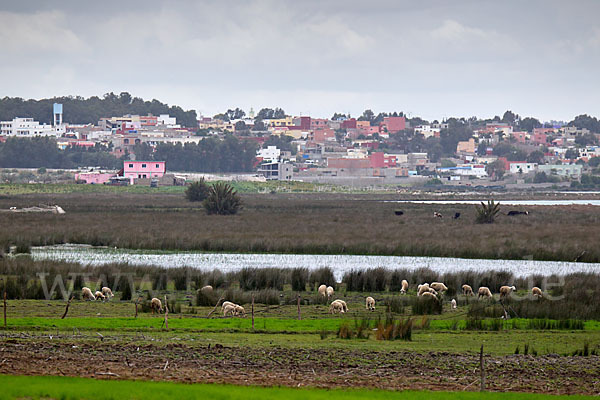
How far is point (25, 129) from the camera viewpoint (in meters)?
189

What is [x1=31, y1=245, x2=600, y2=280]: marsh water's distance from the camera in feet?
108

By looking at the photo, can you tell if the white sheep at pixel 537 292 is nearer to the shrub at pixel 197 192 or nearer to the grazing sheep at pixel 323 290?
the grazing sheep at pixel 323 290

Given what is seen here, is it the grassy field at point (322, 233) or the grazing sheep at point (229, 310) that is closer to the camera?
the grazing sheep at point (229, 310)

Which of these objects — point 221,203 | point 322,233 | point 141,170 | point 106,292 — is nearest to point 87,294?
point 106,292

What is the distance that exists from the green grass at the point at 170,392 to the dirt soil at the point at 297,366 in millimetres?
500

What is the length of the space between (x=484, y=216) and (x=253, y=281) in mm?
27329

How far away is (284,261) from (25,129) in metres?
164

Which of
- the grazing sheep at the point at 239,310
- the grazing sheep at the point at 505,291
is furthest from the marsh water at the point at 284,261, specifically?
the grazing sheep at the point at 239,310

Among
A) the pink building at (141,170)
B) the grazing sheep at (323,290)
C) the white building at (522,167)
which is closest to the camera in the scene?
the grazing sheep at (323,290)

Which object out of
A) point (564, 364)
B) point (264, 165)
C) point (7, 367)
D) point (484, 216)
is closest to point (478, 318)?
point (564, 364)

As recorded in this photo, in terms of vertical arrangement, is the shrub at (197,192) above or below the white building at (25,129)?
below

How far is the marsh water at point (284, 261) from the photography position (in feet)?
108

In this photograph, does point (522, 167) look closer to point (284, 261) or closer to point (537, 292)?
point (284, 261)

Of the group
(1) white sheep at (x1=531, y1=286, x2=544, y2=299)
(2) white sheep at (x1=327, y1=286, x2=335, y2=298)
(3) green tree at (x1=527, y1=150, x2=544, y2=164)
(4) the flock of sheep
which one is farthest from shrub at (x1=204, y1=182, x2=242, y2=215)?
(3) green tree at (x1=527, y1=150, x2=544, y2=164)
